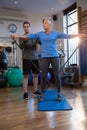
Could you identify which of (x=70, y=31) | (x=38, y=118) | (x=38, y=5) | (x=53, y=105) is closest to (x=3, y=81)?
(x=53, y=105)

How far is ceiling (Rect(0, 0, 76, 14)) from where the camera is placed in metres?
5.59

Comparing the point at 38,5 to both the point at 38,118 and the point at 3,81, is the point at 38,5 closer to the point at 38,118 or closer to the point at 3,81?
the point at 3,81

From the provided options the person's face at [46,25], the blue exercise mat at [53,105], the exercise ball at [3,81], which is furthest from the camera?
the exercise ball at [3,81]

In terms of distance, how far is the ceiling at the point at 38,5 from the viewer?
559 centimetres

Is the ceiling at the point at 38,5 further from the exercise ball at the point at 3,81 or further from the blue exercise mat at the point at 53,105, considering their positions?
the blue exercise mat at the point at 53,105

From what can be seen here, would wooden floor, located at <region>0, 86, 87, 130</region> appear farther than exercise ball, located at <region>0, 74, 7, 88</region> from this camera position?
No

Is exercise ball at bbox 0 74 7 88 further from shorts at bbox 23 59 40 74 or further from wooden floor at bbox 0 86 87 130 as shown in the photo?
wooden floor at bbox 0 86 87 130

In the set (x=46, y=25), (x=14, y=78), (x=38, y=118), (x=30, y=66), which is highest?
(x=46, y=25)

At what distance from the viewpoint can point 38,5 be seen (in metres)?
5.91

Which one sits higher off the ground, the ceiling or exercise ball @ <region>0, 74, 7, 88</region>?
the ceiling

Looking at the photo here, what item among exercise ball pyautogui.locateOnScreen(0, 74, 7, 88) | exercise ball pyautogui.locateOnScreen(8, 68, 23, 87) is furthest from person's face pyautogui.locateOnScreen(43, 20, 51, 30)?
exercise ball pyautogui.locateOnScreen(0, 74, 7, 88)

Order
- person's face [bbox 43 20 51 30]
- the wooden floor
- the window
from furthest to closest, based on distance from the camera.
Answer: the window
person's face [bbox 43 20 51 30]
the wooden floor

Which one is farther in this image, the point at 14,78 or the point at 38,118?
the point at 14,78

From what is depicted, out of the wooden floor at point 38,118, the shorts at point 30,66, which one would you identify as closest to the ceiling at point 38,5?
the shorts at point 30,66
